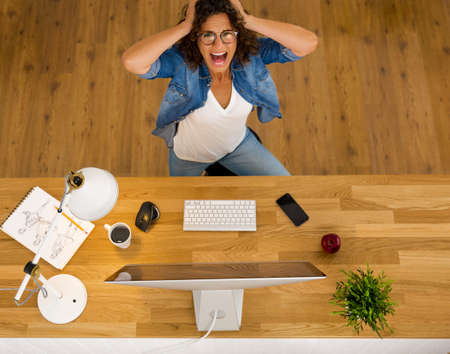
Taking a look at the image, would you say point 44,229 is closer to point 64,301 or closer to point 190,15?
point 64,301

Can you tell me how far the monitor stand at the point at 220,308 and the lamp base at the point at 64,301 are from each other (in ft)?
1.41

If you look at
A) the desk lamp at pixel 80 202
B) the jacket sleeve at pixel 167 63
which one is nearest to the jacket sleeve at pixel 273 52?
the jacket sleeve at pixel 167 63

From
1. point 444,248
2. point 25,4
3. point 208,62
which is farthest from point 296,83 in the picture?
point 25,4

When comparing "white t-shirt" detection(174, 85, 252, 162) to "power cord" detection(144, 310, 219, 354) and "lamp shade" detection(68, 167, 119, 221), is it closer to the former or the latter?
"lamp shade" detection(68, 167, 119, 221)

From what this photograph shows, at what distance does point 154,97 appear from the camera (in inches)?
105

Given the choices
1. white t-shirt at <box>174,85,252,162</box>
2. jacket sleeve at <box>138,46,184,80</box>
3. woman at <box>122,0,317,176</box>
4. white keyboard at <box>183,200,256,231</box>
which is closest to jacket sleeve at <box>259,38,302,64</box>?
woman at <box>122,0,317,176</box>

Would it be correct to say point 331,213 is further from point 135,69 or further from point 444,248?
point 135,69

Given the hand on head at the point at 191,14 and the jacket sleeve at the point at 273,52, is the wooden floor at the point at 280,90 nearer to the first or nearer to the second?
the jacket sleeve at the point at 273,52

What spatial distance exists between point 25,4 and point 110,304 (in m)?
2.66

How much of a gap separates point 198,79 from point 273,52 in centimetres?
36

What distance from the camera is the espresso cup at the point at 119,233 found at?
1.40 metres

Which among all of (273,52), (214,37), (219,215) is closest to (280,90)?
(273,52)

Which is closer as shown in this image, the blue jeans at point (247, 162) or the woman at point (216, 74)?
the woman at point (216, 74)

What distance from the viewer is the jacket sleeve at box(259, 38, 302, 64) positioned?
5.21ft
